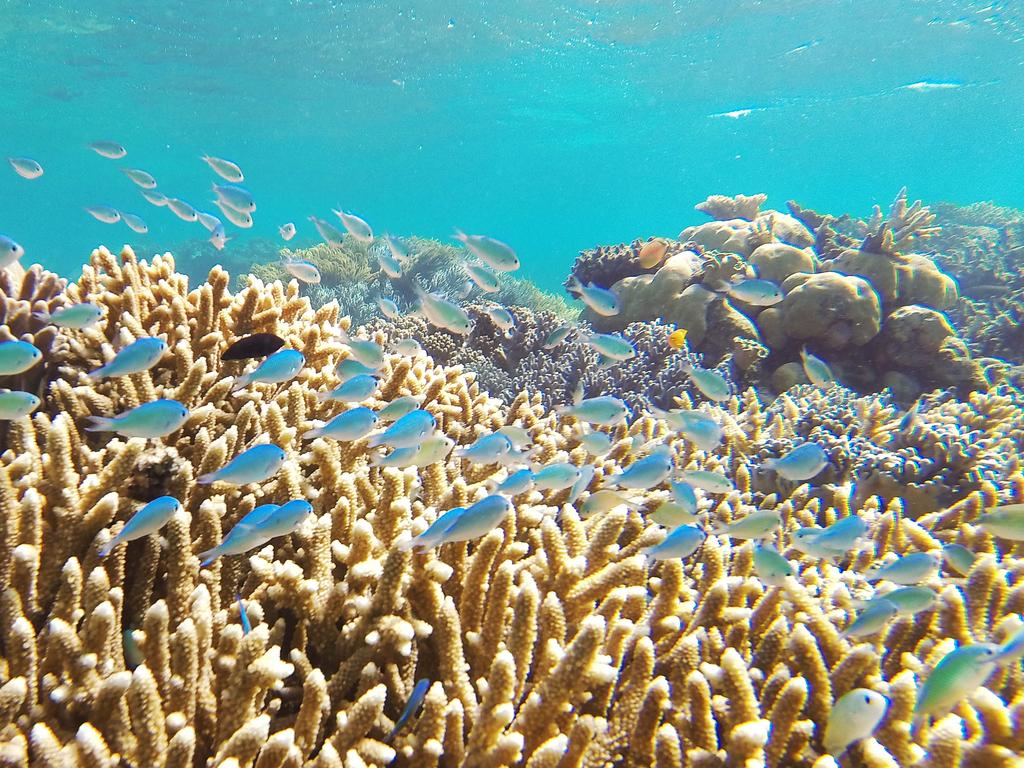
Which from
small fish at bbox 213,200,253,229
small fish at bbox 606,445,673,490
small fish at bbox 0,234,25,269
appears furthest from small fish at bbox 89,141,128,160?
small fish at bbox 606,445,673,490

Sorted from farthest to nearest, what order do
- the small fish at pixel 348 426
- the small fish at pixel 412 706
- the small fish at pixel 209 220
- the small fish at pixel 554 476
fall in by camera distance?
the small fish at pixel 209 220 < the small fish at pixel 554 476 < the small fish at pixel 348 426 < the small fish at pixel 412 706

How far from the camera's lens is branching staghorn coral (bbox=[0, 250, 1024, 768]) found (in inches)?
70.6

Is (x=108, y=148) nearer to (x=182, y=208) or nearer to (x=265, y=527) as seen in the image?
(x=182, y=208)

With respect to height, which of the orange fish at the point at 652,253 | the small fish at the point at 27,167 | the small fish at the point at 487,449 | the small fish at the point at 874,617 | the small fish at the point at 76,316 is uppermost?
the orange fish at the point at 652,253

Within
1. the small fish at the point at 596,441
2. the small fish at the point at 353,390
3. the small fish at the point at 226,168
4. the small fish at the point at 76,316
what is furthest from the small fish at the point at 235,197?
the small fish at the point at 596,441

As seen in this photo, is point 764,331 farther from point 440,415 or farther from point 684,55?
point 684,55

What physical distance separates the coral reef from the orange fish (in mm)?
188

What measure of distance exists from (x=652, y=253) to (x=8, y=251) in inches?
311

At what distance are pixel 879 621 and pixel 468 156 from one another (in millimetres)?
81410

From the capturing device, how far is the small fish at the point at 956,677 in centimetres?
170

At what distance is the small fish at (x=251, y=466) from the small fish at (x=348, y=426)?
1.17ft

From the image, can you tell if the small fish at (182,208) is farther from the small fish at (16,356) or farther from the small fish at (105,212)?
the small fish at (16,356)

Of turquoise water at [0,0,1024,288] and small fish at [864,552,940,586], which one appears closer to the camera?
small fish at [864,552,940,586]

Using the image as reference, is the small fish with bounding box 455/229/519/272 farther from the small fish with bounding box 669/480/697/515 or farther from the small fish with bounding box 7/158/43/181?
the small fish with bounding box 7/158/43/181
